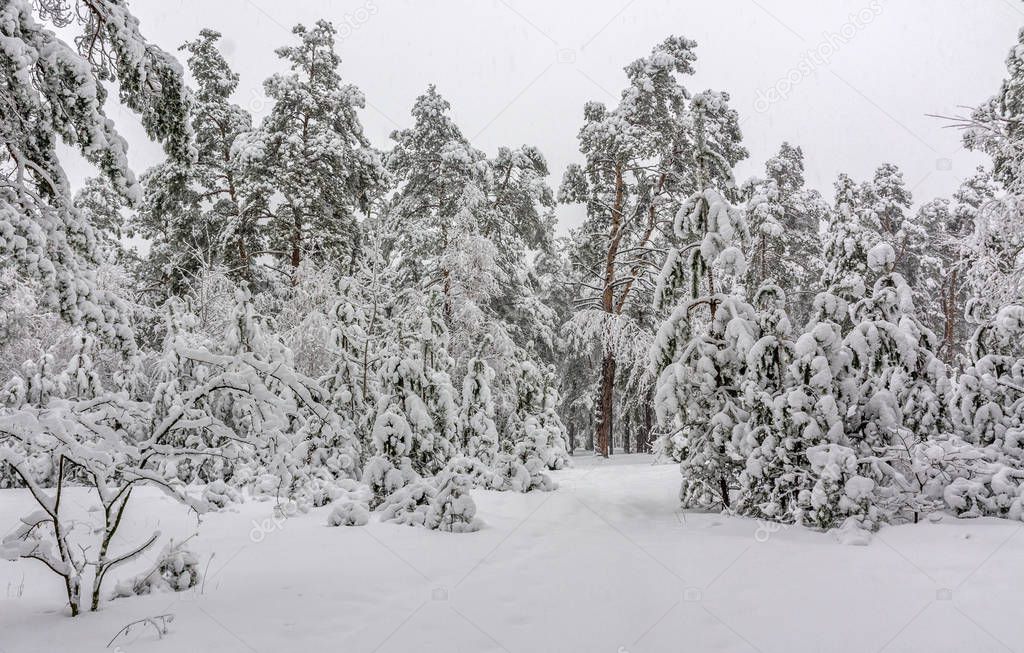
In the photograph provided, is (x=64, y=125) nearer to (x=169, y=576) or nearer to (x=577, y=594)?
(x=169, y=576)

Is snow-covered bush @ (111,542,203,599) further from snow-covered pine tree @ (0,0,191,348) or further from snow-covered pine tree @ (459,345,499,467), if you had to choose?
snow-covered pine tree @ (459,345,499,467)

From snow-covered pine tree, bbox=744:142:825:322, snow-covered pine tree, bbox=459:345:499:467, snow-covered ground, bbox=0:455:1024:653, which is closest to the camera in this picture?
snow-covered ground, bbox=0:455:1024:653

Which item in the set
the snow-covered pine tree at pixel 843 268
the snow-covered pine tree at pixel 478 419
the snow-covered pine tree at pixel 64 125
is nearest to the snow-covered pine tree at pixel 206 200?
the snow-covered pine tree at pixel 478 419

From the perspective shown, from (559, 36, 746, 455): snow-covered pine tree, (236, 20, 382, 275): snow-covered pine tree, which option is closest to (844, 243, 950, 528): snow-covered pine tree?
(559, 36, 746, 455): snow-covered pine tree

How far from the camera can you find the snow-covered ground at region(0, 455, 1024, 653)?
3430 millimetres

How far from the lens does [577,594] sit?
171 inches

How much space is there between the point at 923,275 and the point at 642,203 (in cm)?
1485

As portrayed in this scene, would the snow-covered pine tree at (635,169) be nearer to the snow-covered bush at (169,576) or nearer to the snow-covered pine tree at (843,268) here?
the snow-covered pine tree at (843,268)

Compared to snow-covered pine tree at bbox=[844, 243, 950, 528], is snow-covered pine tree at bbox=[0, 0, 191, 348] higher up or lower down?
higher up

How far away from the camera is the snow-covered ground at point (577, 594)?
135 inches

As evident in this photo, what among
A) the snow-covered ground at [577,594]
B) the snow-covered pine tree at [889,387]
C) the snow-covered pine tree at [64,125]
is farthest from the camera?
the snow-covered pine tree at [889,387]

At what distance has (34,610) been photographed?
3822 mm

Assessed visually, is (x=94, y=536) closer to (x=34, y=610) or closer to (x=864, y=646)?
(x=34, y=610)

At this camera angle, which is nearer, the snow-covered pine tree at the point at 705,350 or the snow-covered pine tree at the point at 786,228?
the snow-covered pine tree at the point at 705,350
